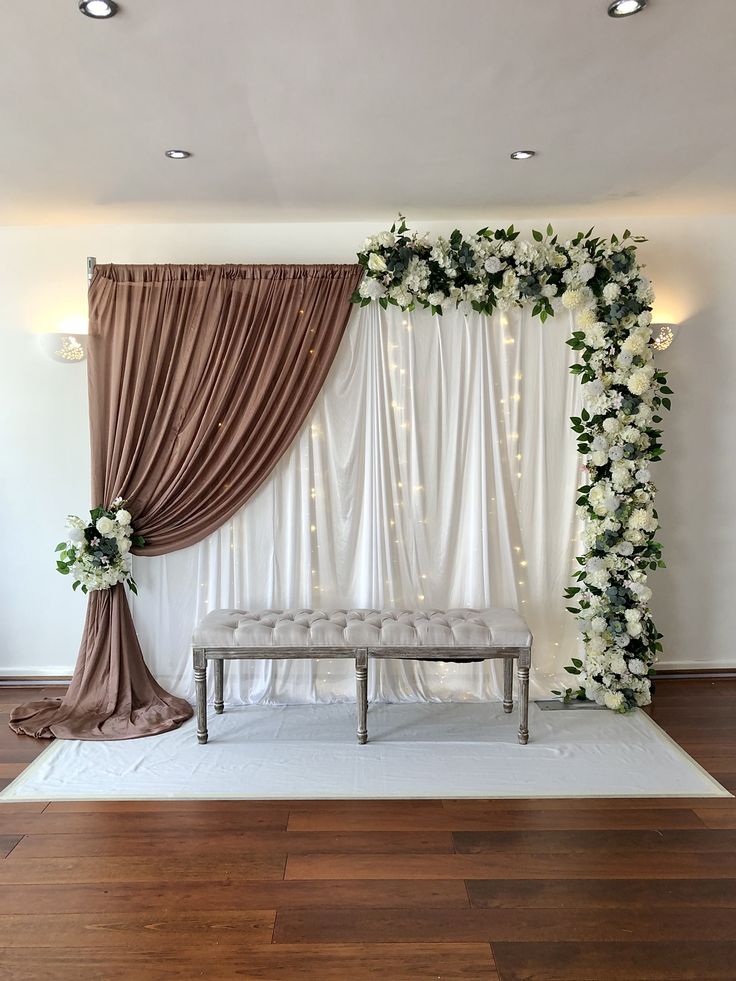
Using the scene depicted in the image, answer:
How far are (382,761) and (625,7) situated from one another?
2991 mm

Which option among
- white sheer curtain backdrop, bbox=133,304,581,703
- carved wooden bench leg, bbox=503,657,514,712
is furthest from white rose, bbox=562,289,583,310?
carved wooden bench leg, bbox=503,657,514,712

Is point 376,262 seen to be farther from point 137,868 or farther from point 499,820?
point 137,868

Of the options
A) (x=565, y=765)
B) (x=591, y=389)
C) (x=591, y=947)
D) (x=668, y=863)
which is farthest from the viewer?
(x=591, y=389)

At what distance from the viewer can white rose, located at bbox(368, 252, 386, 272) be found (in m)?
4.10

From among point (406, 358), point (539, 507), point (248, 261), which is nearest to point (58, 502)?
point (248, 261)

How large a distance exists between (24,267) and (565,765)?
3.91 m

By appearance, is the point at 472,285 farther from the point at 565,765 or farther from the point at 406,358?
the point at 565,765

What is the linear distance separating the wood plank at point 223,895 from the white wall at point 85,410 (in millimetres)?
2208

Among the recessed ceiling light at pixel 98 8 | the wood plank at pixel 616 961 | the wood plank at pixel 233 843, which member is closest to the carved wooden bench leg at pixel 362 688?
the wood plank at pixel 233 843

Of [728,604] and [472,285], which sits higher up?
[472,285]

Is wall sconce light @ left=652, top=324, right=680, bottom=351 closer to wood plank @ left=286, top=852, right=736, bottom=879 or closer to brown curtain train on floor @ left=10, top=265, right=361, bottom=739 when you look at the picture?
brown curtain train on floor @ left=10, top=265, right=361, bottom=739

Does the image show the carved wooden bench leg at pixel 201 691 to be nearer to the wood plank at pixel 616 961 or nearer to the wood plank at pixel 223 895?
the wood plank at pixel 223 895

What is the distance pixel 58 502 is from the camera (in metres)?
4.58

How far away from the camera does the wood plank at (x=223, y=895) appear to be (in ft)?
8.22
